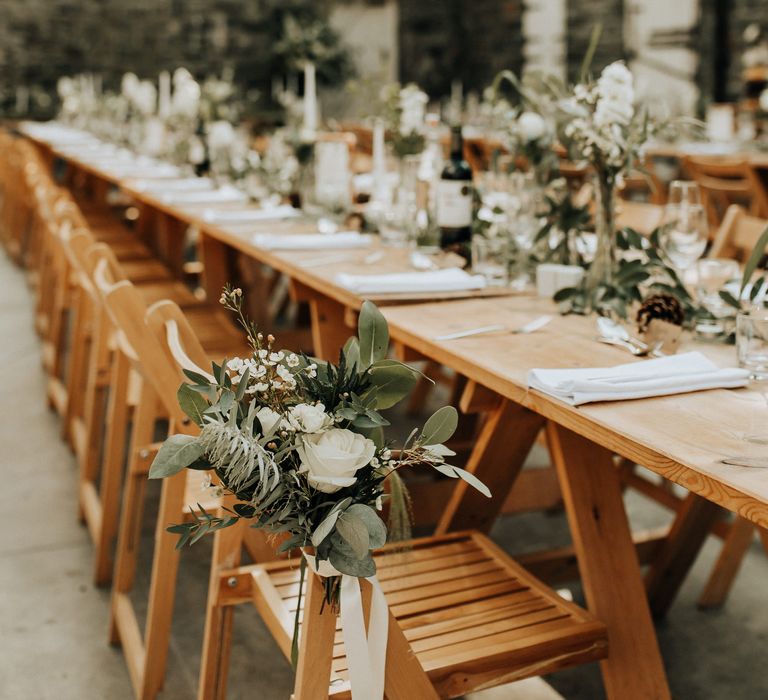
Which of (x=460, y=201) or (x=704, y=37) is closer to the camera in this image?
(x=460, y=201)

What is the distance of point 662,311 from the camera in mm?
1882

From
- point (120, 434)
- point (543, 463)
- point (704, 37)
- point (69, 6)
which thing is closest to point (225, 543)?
point (120, 434)

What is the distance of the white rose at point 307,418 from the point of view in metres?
1.15

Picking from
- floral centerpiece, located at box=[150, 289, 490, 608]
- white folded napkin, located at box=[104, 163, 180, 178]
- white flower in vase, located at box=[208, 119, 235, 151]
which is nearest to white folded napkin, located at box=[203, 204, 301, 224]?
white flower in vase, located at box=[208, 119, 235, 151]

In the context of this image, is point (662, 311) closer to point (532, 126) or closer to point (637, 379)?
point (637, 379)

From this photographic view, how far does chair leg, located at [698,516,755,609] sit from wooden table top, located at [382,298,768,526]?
87 cm

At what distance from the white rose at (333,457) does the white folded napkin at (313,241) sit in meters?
1.88

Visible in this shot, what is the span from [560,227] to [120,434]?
4.10ft

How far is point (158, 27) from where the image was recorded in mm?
13180

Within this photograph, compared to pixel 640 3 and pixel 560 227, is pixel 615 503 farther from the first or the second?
pixel 640 3

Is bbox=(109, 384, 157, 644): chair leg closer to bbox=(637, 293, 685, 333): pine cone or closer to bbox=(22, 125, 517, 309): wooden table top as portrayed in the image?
bbox=(22, 125, 517, 309): wooden table top

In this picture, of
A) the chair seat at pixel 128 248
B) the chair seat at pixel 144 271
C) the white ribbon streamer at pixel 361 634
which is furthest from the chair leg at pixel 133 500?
the chair seat at pixel 128 248

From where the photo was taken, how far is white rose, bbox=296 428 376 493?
44.6 inches

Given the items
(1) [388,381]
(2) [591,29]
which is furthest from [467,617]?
(2) [591,29]
